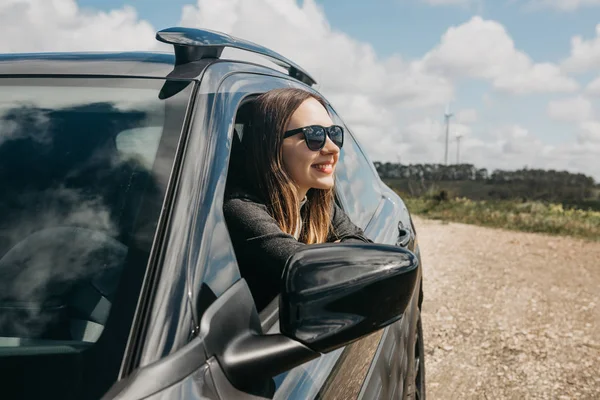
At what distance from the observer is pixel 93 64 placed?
62.1 inches

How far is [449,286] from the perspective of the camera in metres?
7.51

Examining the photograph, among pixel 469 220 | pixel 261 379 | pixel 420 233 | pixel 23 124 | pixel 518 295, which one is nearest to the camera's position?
pixel 261 379

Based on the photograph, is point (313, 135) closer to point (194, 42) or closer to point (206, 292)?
point (194, 42)

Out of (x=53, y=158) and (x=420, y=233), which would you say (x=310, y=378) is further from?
(x=420, y=233)

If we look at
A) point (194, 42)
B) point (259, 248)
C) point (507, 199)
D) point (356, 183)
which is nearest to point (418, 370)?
point (356, 183)

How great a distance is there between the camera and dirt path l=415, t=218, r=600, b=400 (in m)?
4.28

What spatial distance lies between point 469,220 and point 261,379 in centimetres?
1536

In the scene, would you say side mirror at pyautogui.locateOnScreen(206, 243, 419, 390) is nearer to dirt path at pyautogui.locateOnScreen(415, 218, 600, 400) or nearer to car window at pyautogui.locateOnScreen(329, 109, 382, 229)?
car window at pyautogui.locateOnScreen(329, 109, 382, 229)

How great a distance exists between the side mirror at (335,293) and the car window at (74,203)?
267 mm

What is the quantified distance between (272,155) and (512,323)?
4600mm

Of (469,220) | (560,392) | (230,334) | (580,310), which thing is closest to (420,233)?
(469,220)

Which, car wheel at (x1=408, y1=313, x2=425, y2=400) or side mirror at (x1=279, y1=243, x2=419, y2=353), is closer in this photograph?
side mirror at (x1=279, y1=243, x2=419, y2=353)

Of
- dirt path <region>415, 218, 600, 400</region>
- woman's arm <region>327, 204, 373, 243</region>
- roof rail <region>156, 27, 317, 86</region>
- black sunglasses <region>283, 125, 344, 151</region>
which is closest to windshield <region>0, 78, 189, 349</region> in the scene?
roof rail <region>156, 27, 317, 86</region>

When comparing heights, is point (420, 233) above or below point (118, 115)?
below
